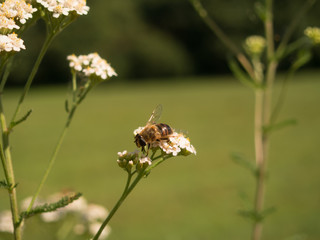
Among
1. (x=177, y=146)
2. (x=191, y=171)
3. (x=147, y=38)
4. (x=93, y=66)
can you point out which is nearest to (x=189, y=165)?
(x=191, y=171)

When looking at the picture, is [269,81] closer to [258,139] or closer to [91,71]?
[258,139]

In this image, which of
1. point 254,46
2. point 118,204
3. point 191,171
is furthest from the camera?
point 191,171

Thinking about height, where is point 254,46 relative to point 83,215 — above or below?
above

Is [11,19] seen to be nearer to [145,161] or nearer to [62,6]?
[62,6]

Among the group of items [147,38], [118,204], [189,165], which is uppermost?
[118,204]

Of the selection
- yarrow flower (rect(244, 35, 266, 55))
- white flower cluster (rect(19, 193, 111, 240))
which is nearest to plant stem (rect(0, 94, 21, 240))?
white flower cluster (rect(19, 193, 111, 240))

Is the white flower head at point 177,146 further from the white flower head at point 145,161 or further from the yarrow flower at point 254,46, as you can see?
the yarrow flower at point 254,46
